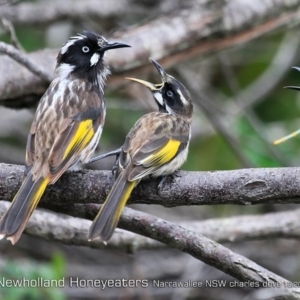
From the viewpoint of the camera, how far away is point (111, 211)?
3770 millimetres

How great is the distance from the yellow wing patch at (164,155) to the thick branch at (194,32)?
5.13ft

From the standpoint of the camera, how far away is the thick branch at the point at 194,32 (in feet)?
19.4

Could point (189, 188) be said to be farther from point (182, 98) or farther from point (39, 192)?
point (182, 98)

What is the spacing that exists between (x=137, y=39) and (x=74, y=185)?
234 cm

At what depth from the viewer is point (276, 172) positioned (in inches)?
143

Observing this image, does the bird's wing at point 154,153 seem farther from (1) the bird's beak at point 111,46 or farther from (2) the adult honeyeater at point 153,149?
(1) the bird's beak at point 111,46

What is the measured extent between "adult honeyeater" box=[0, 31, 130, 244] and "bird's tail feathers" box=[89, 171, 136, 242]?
32cm

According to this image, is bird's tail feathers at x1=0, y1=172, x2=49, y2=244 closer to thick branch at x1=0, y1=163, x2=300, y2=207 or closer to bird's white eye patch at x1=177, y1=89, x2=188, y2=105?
thick branch at x1=0, y1=163, x2=300, y2=207

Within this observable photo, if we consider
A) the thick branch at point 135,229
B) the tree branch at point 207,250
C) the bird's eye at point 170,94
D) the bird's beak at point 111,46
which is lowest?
the thick branch at point 135,229

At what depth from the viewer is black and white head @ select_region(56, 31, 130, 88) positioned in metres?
4.91

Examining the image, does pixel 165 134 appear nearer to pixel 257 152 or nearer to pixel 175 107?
pixel 175 107

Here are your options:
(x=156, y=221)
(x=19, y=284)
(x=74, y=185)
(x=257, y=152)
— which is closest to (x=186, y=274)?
(x=257, y=152)

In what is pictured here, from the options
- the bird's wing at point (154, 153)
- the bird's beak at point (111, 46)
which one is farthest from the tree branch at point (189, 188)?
the bird's beak at point (111, 46)

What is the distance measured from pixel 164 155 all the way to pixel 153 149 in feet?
0.25
